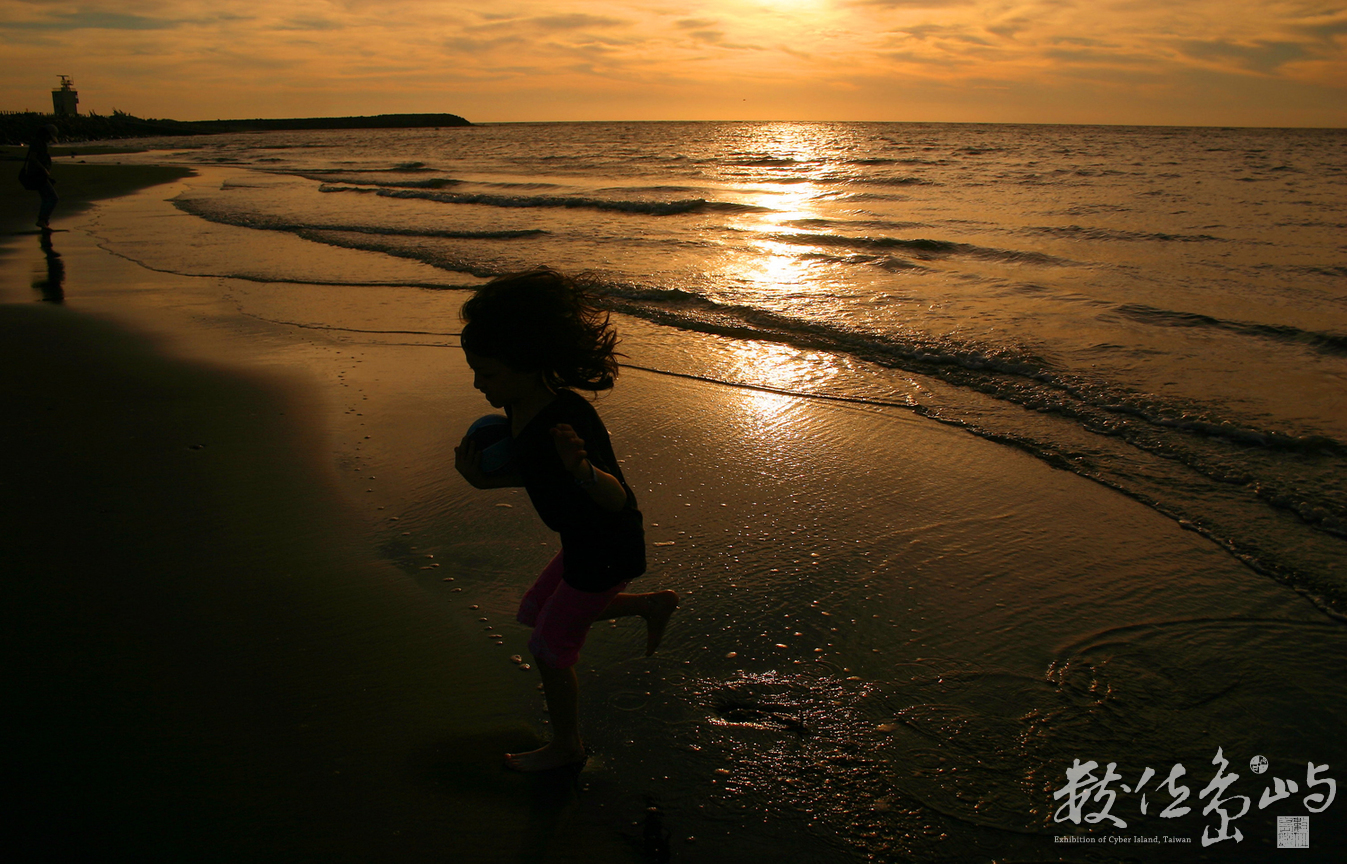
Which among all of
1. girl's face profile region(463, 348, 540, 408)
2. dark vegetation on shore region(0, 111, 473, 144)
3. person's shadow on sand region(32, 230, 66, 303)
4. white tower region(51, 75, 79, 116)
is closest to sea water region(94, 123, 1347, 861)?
girl's face profile region(463, 348, 540, 408)

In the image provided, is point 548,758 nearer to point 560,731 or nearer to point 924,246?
point 560,731

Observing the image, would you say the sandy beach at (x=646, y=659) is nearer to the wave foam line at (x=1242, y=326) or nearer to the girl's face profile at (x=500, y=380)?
the girl's face profile at (x=500, y=380)

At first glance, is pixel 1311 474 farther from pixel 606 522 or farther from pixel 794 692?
pixel 606 522

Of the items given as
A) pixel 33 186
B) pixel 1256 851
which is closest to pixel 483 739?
pixel 1256 851

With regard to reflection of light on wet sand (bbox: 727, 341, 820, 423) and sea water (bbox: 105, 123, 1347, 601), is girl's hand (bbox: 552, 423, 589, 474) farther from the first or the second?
reflection of light on wet sand (bbox: 727, 341, 820, 423)

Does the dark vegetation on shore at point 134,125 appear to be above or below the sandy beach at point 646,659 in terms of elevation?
above

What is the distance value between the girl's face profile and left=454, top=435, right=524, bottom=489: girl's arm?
150mm

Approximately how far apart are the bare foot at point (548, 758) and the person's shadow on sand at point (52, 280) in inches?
343

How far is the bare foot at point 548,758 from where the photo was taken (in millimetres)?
2299

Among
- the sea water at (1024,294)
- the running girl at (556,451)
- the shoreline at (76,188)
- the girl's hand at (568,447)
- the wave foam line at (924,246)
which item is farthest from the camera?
the shoreline at (76,188)

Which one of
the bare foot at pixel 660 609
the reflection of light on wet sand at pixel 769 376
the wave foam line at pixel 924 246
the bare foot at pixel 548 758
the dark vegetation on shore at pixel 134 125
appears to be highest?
the dark vegetation on shore at pixel 134 125

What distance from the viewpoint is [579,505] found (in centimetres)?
A: 215

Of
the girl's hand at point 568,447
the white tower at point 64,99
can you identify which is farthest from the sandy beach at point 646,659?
the white tower at point 64,99

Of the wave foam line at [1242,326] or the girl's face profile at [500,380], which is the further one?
the wave foam line at [1242,326]
